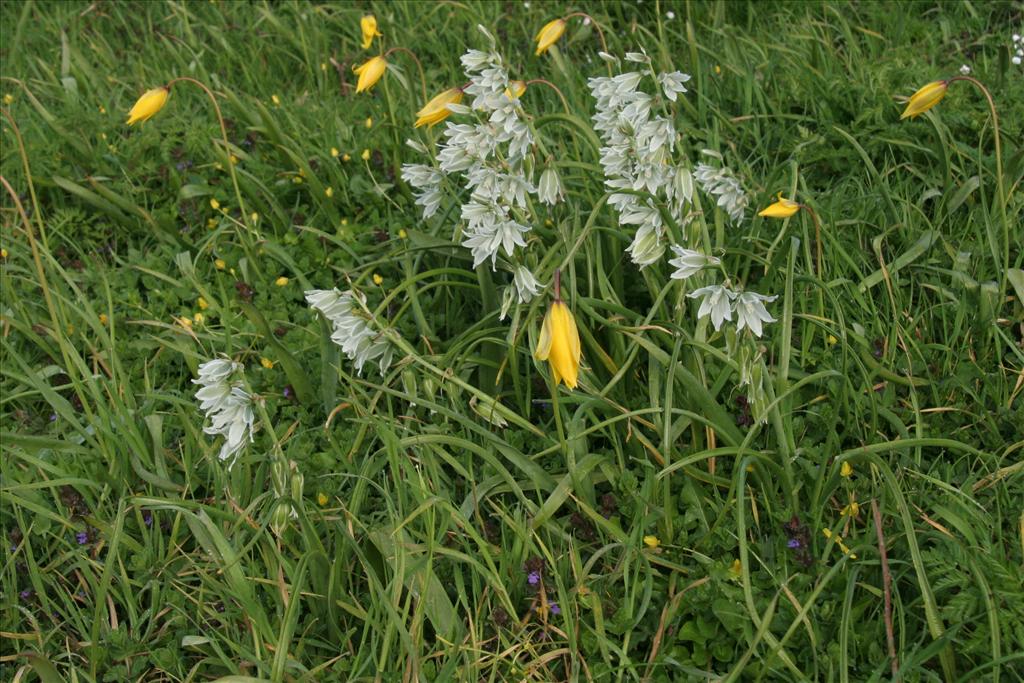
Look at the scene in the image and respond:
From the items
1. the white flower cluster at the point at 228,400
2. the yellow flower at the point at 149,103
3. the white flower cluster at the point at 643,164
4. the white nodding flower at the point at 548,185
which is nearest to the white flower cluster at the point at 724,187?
the white flower cluster at the point at 643,164

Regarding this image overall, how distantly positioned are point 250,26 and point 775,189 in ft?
8.03

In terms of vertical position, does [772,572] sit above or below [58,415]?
below

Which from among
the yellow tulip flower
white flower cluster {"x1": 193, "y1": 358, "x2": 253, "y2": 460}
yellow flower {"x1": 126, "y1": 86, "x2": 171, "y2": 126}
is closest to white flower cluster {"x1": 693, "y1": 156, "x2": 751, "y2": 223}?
the yellow tulip flower

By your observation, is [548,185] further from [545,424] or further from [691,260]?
[545,424]

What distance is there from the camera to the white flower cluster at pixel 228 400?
7.23 feet

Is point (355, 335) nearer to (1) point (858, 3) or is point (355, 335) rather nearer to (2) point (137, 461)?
(2) point (137, 461)

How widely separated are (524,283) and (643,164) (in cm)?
42

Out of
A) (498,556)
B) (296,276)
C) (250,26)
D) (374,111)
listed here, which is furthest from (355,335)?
(250,26)

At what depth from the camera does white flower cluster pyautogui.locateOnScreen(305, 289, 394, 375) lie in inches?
95.2

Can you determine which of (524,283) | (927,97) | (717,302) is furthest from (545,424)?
(927,97)

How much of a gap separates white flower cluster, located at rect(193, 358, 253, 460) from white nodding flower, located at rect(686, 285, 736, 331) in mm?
964

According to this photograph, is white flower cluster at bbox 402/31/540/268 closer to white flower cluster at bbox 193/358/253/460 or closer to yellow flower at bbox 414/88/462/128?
yellow flower at bbox 414/88/462/128

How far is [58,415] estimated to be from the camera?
2.91 metres

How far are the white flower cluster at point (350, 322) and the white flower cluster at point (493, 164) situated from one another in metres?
0.29
